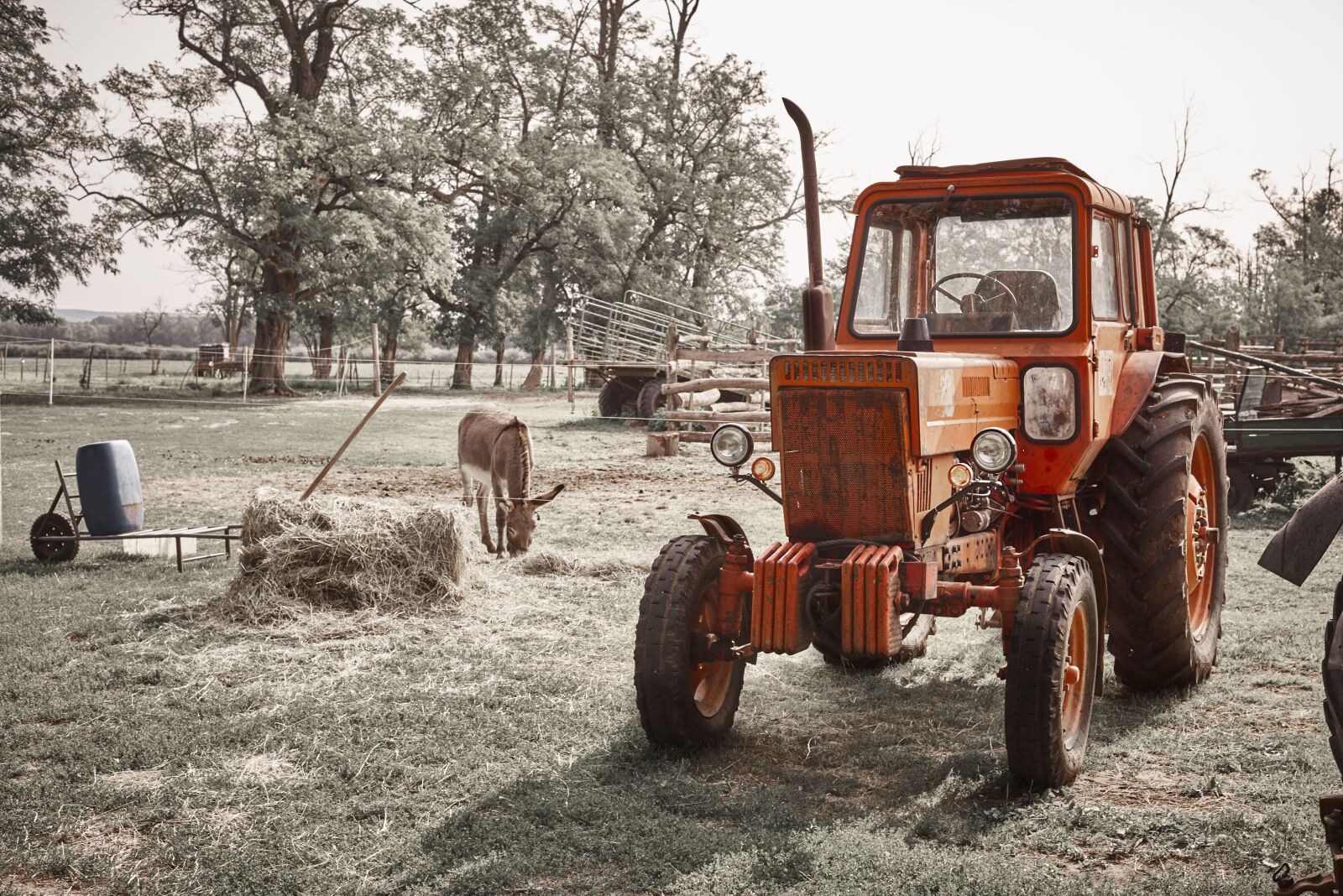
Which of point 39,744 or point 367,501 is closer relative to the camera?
point 39,744

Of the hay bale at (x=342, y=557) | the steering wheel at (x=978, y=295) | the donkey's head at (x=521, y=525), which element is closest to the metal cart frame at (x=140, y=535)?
the hay bale at (x=342, y=557)

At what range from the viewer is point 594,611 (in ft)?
24.7

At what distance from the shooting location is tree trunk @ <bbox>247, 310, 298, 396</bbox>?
30969 mm

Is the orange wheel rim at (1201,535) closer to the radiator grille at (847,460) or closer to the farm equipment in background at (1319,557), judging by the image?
the radiator grille at (847,460)

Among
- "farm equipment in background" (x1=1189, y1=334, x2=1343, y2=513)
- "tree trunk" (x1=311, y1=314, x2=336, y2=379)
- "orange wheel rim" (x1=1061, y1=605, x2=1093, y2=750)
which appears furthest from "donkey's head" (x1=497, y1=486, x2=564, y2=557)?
"tree trunk" (x1=311, y1=314, x2=336, y2=379)

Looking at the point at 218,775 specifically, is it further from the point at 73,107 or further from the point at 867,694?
the point at 73,107

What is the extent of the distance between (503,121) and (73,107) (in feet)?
48.5

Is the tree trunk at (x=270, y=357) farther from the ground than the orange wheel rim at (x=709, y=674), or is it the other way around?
the tree trunk at (x=270, y=357)

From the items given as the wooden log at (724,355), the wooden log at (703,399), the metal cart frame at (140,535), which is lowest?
the metal cart frame at (140,535)

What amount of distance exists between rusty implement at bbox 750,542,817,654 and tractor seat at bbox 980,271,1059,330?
1.84 m

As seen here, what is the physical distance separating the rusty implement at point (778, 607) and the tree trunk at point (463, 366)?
124 ft

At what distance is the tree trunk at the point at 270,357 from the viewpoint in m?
31.0

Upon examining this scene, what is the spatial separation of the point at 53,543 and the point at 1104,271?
307 inches

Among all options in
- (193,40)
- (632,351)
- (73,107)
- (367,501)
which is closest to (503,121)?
(193,40)
